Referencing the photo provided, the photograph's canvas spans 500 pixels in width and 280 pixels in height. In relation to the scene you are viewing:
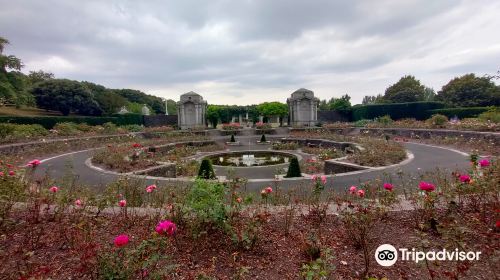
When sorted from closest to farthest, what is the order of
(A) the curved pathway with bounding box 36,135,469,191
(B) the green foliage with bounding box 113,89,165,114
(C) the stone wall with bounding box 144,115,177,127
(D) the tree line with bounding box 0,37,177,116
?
(A) the curved pathway with bounding box 36,135,469,191 → (D) the tree line with bounding box 0,37,177,116 → (C) the stone wall with bounding box 144,115,177,127 → (B) the green foliage with bounding box 113,89,165,114

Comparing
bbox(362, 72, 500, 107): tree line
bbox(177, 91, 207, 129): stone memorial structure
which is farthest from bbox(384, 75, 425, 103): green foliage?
bbox(177, 91, 207, 129): stone memorial structure

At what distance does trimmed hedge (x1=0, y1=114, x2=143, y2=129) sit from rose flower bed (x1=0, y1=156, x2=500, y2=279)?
27741 mm

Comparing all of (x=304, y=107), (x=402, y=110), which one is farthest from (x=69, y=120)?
(x=402, y=110)

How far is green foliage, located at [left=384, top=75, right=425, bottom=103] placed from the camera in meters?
53.9

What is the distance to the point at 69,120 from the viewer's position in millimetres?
29875

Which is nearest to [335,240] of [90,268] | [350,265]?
[350,265]

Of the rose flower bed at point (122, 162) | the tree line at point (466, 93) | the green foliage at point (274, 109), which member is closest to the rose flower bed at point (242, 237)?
the rose flower bed at point (122, 162)

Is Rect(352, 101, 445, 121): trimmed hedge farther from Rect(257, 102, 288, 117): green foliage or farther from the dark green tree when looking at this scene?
the dark green tree

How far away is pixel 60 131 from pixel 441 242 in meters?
25.8

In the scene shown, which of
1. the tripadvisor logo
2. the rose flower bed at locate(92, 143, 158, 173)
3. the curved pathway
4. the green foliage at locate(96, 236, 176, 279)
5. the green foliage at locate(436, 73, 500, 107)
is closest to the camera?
the green foliage at locate(96, 236, 176, 279)

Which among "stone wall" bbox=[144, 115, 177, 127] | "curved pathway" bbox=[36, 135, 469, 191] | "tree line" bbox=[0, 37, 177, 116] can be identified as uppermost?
"tree line" bbox=[0, 37, 177, 116]

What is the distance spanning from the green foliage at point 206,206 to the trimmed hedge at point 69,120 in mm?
28947

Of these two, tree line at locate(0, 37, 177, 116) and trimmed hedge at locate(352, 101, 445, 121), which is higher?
tree line at locate(0, 37, 177, 116)

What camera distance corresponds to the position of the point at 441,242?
10.00 ft
